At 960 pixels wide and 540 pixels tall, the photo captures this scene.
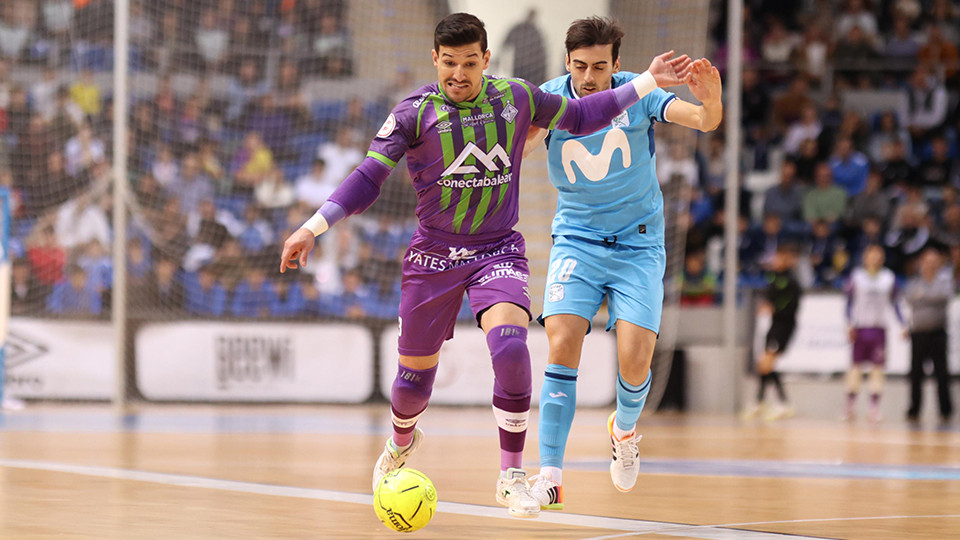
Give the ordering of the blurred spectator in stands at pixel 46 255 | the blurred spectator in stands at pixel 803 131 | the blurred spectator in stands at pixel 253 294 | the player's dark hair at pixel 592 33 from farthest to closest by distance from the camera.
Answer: the blurred spectator in stands at pixel 803 131
the blurred spectator in stands at pixel 253 294
the blurred spectator in stands at pixel 46 255
the player's dark hair at pixel 592 33

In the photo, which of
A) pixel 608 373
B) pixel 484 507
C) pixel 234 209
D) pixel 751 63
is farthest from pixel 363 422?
pixel 751 63

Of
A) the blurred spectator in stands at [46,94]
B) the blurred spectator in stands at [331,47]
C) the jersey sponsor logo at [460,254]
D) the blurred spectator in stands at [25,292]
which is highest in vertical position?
the blurred spectator in stands at [331,47]

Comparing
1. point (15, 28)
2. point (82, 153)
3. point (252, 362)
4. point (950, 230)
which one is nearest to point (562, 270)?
point (252, 362)

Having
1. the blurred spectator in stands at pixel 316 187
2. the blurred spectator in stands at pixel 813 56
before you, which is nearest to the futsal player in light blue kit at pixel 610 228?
the blurred spectator in stands at pixel 316 187

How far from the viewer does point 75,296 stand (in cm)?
1609

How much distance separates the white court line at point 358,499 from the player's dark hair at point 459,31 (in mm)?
2227

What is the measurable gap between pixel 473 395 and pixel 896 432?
5228mm

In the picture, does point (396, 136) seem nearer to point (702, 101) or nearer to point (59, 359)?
point (702, 101)

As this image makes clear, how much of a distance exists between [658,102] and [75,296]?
11.6m

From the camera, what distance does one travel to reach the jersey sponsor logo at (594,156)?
21.1ft

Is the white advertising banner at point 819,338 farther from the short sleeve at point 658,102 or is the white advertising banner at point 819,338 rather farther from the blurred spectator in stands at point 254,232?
the short sleeve at point 658,102

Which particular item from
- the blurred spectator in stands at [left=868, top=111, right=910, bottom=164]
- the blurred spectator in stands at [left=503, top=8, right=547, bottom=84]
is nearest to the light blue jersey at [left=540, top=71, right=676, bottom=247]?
the blurred spectator in stands at [left=503, top=8, right=547, bottom=84]

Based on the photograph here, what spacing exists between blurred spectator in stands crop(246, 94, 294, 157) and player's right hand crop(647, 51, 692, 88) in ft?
39.3

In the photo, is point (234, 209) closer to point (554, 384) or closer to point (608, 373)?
point (608, 373)
